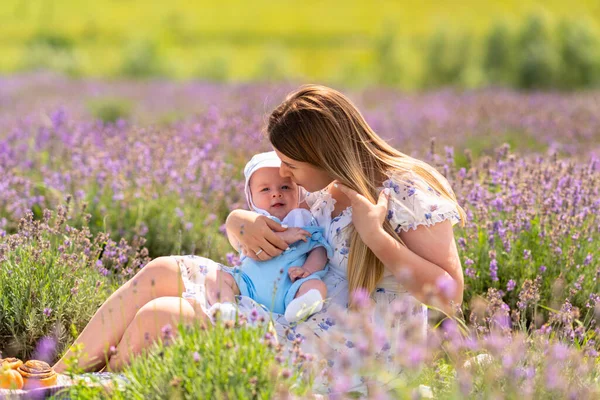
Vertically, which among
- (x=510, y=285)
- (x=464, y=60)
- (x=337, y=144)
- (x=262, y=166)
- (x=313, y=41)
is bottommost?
(x=313, y=41)

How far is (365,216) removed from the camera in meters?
2.67

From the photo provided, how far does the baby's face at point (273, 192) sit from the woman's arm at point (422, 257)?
20.6 inches

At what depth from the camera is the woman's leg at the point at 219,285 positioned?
2.83 meters

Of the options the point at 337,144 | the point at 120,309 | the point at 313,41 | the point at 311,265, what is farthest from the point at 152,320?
the point at 313,41

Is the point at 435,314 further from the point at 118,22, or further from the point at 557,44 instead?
the point at 118,22

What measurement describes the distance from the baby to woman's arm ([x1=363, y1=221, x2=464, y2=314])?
263 mm

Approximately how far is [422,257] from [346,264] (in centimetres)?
28

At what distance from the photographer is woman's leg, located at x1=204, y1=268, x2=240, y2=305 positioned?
283cm

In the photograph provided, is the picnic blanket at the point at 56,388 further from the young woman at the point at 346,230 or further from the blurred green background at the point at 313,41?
the blurred green background at the point at 313,41

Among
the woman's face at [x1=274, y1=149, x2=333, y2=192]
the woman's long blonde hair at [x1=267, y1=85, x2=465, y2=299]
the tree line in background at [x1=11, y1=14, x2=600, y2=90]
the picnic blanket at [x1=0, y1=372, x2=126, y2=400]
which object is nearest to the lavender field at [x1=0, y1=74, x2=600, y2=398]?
the picnic blanket at [x1=0, y1=372, x2=126, y2=400]

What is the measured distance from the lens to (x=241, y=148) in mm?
5551

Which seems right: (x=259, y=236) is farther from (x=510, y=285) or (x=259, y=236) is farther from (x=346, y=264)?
(x=510, y=285)

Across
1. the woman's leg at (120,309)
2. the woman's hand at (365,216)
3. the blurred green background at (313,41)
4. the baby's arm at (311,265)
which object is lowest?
the blurred green background at (313,41)

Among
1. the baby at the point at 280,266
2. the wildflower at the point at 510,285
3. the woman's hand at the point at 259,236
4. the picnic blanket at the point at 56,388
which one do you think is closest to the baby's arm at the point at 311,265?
the baby at the point at 280,266
